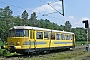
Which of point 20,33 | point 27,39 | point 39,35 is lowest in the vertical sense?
point 27,39

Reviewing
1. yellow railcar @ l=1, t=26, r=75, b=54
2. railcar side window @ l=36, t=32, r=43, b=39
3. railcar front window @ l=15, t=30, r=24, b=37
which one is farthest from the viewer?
railcar side window @ l=36, t=32, r=43, b=39

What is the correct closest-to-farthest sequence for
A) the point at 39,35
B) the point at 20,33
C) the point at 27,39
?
1. the point at 27,39
2. the point at 20,33
3. the point at 39,35

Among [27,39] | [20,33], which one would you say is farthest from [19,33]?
[27,39]

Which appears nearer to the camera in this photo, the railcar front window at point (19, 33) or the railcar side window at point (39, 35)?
the railcar front window at point (19, 33)

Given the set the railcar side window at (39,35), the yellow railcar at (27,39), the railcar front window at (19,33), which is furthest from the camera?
the railcar side window at (39,35)

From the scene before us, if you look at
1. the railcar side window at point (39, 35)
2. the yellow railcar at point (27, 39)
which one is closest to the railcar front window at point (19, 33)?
the yellow railcar at point (27, 39)

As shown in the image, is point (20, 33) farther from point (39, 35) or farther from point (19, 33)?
point (39, 35)

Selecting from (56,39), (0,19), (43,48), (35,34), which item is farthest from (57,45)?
(0,19)

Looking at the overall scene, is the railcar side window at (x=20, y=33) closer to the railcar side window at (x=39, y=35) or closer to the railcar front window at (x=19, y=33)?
the railcar front window at (x=19, y=33)

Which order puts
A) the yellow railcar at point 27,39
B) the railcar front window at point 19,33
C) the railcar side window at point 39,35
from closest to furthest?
the yellow railcar at point 27,39 < the railcar front window at point 19,33 < the railcar side window at point 39,35

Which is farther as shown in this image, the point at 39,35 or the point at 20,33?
the point at 39,35

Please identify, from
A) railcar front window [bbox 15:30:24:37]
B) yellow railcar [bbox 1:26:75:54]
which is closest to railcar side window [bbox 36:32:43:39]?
yellow railcar [bbox 1:26:75:54]

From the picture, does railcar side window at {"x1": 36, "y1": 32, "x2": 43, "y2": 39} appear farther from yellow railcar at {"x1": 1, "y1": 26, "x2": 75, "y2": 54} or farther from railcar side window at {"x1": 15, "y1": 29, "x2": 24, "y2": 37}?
railcar side window at {"x1": 15, "y1": 29, "x2": 24, "y2": 37}

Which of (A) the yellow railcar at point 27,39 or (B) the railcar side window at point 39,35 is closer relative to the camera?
(A) the yellow railcar at point 27,39
